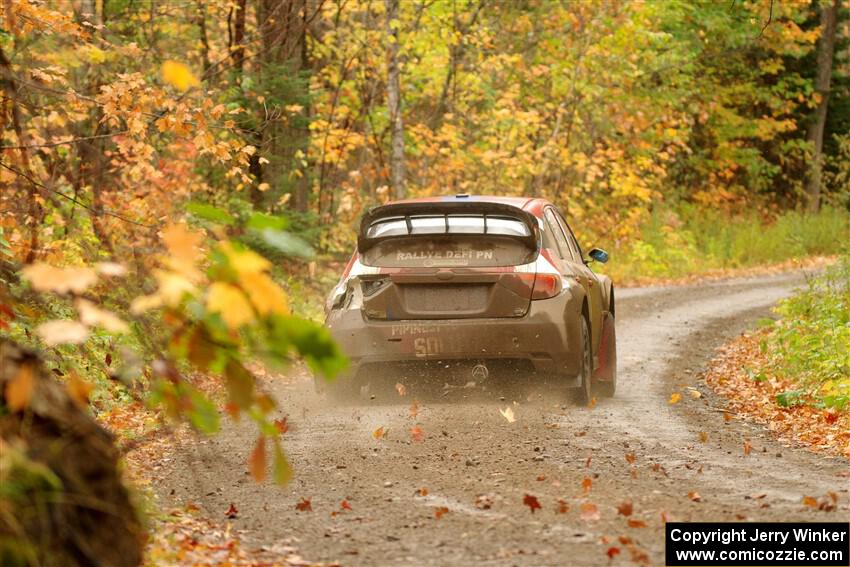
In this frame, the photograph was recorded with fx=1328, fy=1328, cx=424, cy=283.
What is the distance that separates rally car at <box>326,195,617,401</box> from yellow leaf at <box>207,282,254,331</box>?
20.7 ft

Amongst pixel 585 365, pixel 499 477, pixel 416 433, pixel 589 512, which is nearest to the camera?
pixel 589 512

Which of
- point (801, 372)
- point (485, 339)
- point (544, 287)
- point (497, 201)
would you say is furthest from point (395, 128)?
point (485, 339)

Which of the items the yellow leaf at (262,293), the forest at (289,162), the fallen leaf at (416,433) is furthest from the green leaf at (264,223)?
the fallen leaf at (416,433)

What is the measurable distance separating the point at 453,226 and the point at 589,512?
4160 millimetres

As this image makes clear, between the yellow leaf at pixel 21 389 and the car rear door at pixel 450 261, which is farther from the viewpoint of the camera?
the car rear door at pixel 450 261

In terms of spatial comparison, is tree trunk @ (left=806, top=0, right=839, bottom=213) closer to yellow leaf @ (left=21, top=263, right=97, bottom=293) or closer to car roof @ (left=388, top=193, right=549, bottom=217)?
car roof @ (left=388, top=193, right=549, bottom=217)

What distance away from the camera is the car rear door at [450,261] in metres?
10.5

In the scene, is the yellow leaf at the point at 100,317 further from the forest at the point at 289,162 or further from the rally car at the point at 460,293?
the rally car at the point at 460,293

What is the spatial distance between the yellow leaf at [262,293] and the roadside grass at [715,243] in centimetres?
2461

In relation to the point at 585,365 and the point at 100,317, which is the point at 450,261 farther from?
the point at 100,317

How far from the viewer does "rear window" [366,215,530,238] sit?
10586 millimetres

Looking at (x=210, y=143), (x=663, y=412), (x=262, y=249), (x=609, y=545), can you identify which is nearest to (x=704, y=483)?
(x=609, y=545)

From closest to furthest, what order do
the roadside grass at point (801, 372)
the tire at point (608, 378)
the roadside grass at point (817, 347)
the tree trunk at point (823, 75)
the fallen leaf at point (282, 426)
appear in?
the fallen leaf at point (282, 426) → the roadside grass at point (801, 372) → the roadside grass at point (817, 347) → the tire at point (608, 378) → the tree trunk at point (823, 75)

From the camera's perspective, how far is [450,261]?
34.5 ft
